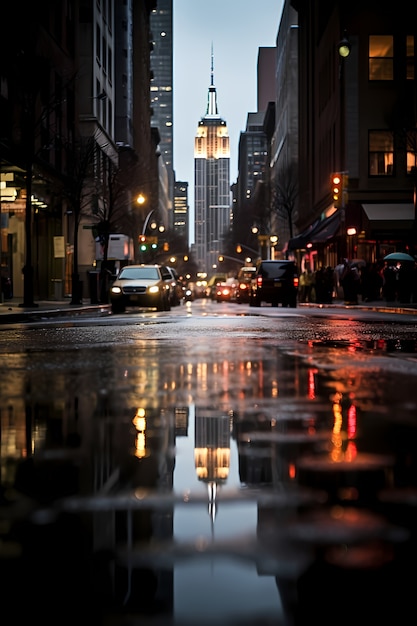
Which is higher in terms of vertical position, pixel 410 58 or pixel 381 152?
pixel 410 58

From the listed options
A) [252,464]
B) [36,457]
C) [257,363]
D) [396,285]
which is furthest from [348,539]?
[396,285]

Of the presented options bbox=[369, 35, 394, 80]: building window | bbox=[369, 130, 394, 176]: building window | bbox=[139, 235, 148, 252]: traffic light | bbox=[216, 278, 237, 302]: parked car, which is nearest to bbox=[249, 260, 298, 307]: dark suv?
bbox=[369, 130, 394, 176]: building window

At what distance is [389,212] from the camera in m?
48.4

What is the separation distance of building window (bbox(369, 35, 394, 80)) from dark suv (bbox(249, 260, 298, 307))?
53.1 feet

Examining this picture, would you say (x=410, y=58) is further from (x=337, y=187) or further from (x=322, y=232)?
(x=337, y=187)

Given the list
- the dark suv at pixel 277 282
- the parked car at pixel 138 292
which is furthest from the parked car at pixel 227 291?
→ the parked car at pixel 138 292

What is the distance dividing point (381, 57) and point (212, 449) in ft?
160

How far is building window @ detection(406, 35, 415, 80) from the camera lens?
162 feet

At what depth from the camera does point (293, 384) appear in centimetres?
721

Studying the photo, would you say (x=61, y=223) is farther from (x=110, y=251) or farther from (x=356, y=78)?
(x=356, y=78)

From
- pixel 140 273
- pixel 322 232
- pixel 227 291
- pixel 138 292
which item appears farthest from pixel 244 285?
pixel 138 292

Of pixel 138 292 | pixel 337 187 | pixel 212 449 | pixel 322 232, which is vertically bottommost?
pixel 212 449

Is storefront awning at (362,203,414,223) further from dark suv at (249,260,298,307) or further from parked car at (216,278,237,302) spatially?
parked car at (216,278,237,302)

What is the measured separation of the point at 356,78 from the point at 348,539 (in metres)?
49.7
